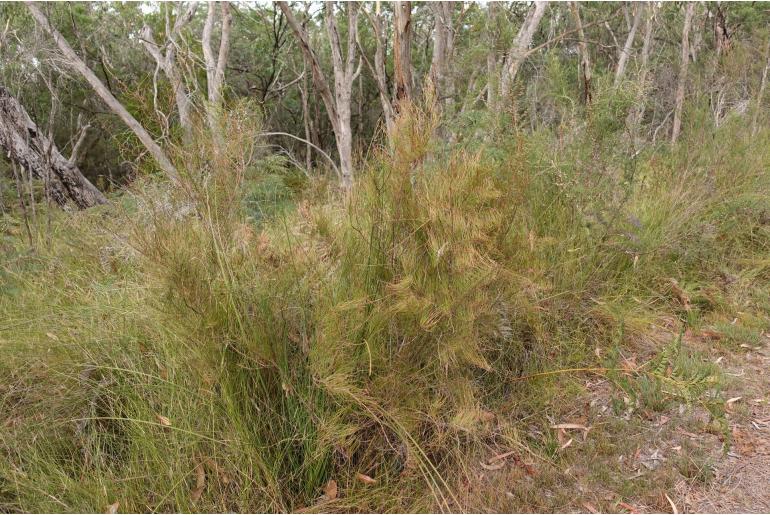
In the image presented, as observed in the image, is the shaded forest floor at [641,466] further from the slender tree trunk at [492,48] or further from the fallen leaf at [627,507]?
the slender tree trunk at [492,48]

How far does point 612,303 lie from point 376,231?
1877mm

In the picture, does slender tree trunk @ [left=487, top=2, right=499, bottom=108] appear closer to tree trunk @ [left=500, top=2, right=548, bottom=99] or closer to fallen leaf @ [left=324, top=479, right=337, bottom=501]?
tree trunk @ [left=500, top=2, right=548, bottom=99]

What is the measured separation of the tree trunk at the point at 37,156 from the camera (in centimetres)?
679

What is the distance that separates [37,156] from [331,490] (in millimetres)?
6780

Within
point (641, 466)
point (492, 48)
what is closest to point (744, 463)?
point (641, 466)

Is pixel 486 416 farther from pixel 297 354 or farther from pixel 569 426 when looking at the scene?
pixel 297 354

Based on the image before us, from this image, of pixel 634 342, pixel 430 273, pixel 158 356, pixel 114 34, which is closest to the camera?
pixel 430 273

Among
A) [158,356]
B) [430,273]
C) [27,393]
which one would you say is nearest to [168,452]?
[158,356]

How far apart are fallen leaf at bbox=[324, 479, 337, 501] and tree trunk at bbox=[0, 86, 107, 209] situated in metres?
5.22

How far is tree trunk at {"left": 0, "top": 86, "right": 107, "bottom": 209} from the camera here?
267 inches

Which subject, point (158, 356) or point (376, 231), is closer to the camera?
point (376, 231)

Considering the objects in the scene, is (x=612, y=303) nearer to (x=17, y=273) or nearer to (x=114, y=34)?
(x=17, y=273)

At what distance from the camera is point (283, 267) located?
238 cm

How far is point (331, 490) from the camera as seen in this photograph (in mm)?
2369
